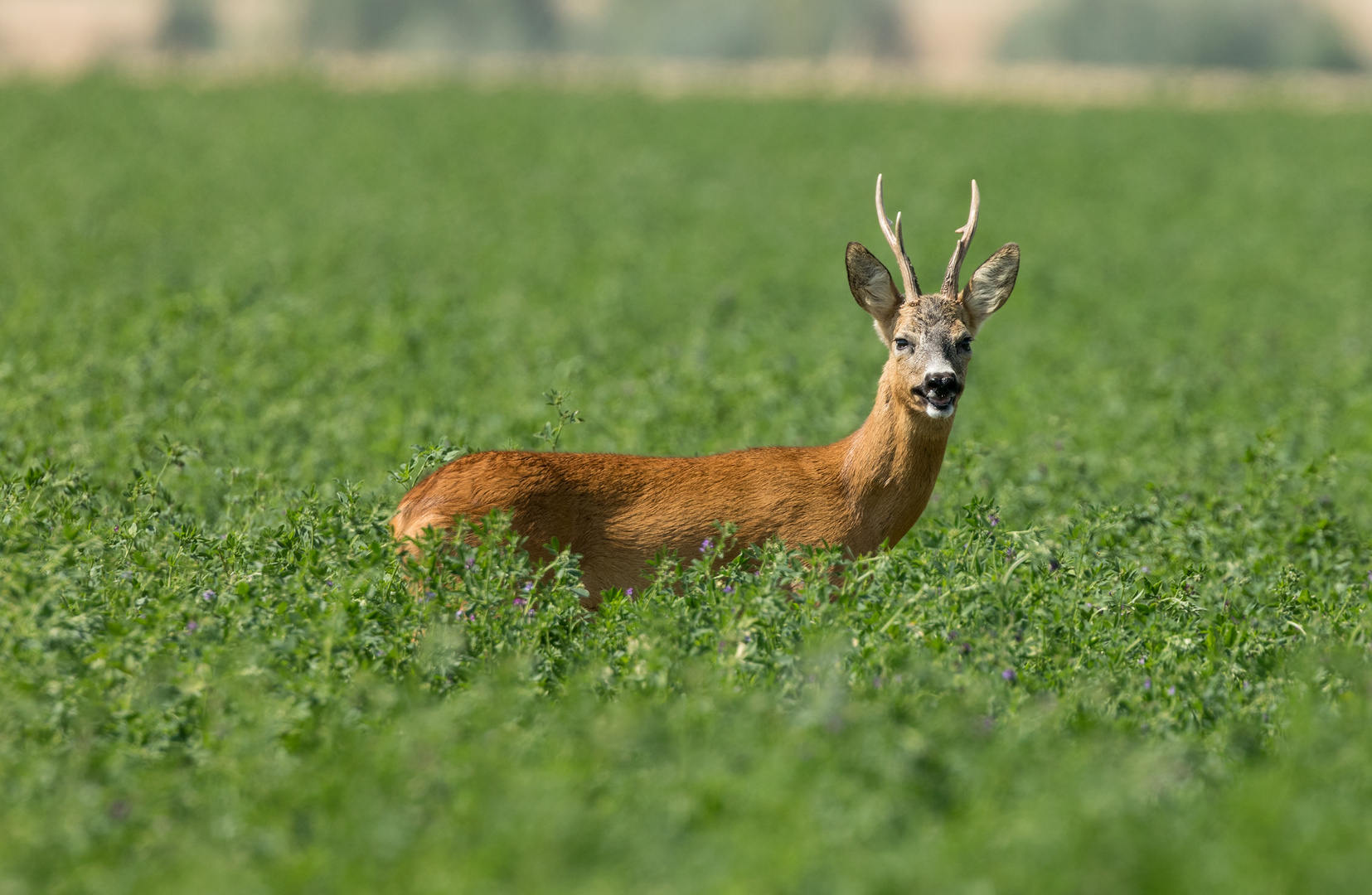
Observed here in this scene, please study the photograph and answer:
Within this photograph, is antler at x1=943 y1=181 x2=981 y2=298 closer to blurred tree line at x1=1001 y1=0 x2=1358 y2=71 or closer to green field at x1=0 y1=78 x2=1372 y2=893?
green field at x1=0 y1=78 x2=1372 y2=893

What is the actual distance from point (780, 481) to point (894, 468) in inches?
19.2

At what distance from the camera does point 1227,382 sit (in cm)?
1223

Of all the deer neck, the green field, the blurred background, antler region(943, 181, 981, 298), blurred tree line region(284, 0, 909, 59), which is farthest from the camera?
blurred tree line region(284, 0, 909, 59)

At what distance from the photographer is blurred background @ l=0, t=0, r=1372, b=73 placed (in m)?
80.7

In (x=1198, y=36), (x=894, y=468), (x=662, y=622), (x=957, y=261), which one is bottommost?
(x=662, y=622)

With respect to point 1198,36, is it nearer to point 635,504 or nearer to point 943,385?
point 943,385

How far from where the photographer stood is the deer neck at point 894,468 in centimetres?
606

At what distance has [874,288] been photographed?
20.6 feet

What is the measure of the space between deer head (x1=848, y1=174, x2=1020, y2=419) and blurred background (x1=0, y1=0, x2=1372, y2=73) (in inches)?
2903

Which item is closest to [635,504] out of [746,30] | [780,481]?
[780,481]

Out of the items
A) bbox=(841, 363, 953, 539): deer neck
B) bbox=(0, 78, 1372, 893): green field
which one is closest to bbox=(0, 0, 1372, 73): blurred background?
bbox=(0, 78, 1372, 893): green field

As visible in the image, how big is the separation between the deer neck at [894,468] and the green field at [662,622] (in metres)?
0.16

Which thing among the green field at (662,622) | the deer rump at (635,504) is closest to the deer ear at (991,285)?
the green field at (662,622)

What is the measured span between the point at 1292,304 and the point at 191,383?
1340 centimetres
